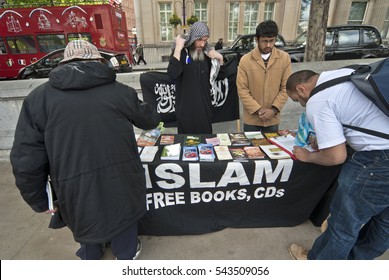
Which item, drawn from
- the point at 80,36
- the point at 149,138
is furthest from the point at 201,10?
the point at 149,138

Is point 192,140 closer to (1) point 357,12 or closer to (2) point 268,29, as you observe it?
(2) point 268,29

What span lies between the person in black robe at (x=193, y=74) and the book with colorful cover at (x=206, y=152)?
48cm

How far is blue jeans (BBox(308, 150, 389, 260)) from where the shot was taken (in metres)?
1.36

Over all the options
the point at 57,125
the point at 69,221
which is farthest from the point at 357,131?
the point at 69,221

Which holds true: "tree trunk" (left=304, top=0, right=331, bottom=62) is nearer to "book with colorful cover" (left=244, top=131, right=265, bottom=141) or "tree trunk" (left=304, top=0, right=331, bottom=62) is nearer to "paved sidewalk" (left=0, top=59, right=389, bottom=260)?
"book with colorful cover" (left=244, top=131, right=265, bottom=141)

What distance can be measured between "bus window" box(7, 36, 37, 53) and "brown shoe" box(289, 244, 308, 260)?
13.9 meters

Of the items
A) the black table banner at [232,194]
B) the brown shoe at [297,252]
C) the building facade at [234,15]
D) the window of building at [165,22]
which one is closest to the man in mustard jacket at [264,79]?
the black table banner at [232,194]

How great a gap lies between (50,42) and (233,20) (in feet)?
44.0

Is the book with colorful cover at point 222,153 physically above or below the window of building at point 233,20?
below

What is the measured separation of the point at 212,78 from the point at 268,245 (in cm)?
183

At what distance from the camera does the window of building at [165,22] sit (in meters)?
17.6

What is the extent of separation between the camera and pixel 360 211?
1.44 metres

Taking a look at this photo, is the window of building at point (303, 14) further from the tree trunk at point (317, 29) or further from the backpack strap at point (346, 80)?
the backpack strap at point (346, 80)
